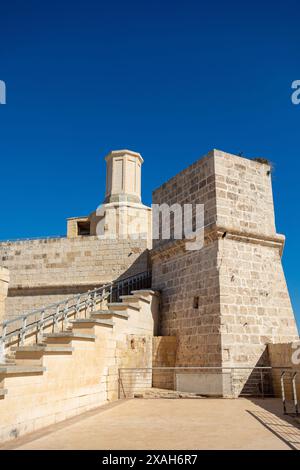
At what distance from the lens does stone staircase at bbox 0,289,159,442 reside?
535cm

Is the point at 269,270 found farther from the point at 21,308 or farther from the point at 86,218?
the point at 86,218

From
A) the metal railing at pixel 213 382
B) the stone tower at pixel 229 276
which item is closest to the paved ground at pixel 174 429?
the metal railing at pixel 213 382

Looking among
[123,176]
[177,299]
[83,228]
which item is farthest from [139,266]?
[83,228]

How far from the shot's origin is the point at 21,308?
45.7ft

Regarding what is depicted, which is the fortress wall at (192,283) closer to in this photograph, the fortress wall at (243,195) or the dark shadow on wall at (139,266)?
the fortress wall at (243,195)

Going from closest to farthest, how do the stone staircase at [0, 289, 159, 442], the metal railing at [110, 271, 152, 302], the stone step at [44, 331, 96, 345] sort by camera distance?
1. the stone staircase at [0, 289, 159, 442]
2. the stone step at [44, 331, 96, 345]
3. the metal railing at [110, 271, 152, 302]

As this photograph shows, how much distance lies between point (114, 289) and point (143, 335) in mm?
2796

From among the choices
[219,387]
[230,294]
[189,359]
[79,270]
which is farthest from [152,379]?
[79,270]

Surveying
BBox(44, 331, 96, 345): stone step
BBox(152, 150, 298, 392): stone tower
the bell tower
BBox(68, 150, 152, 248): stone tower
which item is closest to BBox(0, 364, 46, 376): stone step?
BBox(44, 331, 96, 345): stone step

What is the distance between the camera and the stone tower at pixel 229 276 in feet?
31.1

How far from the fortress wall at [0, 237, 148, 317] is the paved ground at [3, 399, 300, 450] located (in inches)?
240

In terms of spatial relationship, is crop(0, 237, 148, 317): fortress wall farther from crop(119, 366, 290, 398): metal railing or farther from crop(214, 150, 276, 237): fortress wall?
crop(119, 366, 290, 398): metal railing

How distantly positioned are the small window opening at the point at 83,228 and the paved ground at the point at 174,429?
18.5 meters
